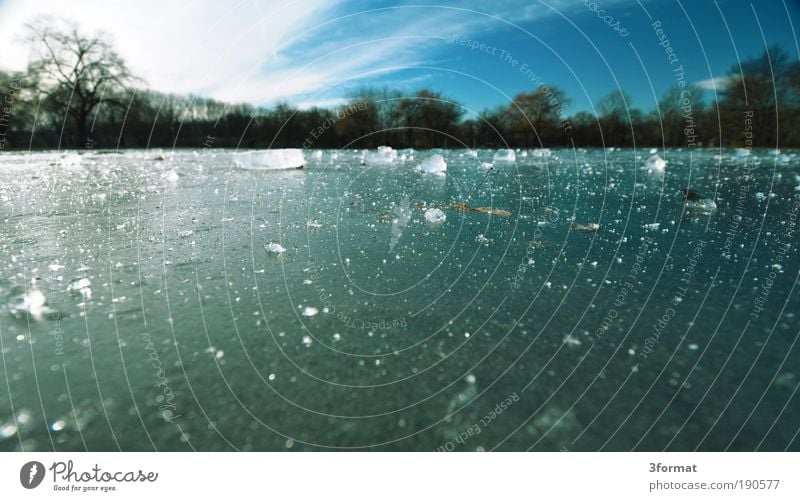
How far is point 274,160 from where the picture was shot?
656 inches

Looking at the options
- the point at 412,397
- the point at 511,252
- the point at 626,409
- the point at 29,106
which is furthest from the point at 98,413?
the point at 29,106

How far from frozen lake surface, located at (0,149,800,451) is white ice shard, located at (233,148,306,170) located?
10883 millimetres

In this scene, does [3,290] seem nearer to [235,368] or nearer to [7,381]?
[7,381]

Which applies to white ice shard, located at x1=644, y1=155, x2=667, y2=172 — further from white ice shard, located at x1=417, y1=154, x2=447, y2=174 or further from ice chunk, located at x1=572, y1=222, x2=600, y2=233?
ice chunk, located at x1=572, y1=222, x2=600, y2=233

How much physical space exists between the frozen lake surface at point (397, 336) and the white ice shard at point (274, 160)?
10883mm

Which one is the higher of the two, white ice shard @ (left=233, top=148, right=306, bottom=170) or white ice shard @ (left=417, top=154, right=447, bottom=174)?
white ice shard @ (left=417, top=154, right=447, bottom=174)

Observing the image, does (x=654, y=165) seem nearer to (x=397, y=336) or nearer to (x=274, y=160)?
(x=274, y=160)

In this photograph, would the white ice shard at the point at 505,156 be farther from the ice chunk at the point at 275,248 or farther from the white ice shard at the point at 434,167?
the ice chunk at the point at 275,248

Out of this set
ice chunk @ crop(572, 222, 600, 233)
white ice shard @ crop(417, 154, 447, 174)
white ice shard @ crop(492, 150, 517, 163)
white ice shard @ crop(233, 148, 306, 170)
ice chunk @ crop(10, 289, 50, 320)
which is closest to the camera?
ice chunk @ crop(10, 289, 50, 320)

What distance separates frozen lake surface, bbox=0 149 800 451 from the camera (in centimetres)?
209

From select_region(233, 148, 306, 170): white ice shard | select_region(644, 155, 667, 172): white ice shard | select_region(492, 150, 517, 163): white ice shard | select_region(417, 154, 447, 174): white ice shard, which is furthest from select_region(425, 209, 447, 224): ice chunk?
select_region(492, 150, 517, 163): white ice shard

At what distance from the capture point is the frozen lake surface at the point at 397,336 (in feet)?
6.86

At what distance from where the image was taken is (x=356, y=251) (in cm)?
492

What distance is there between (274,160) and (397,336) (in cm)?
1532
